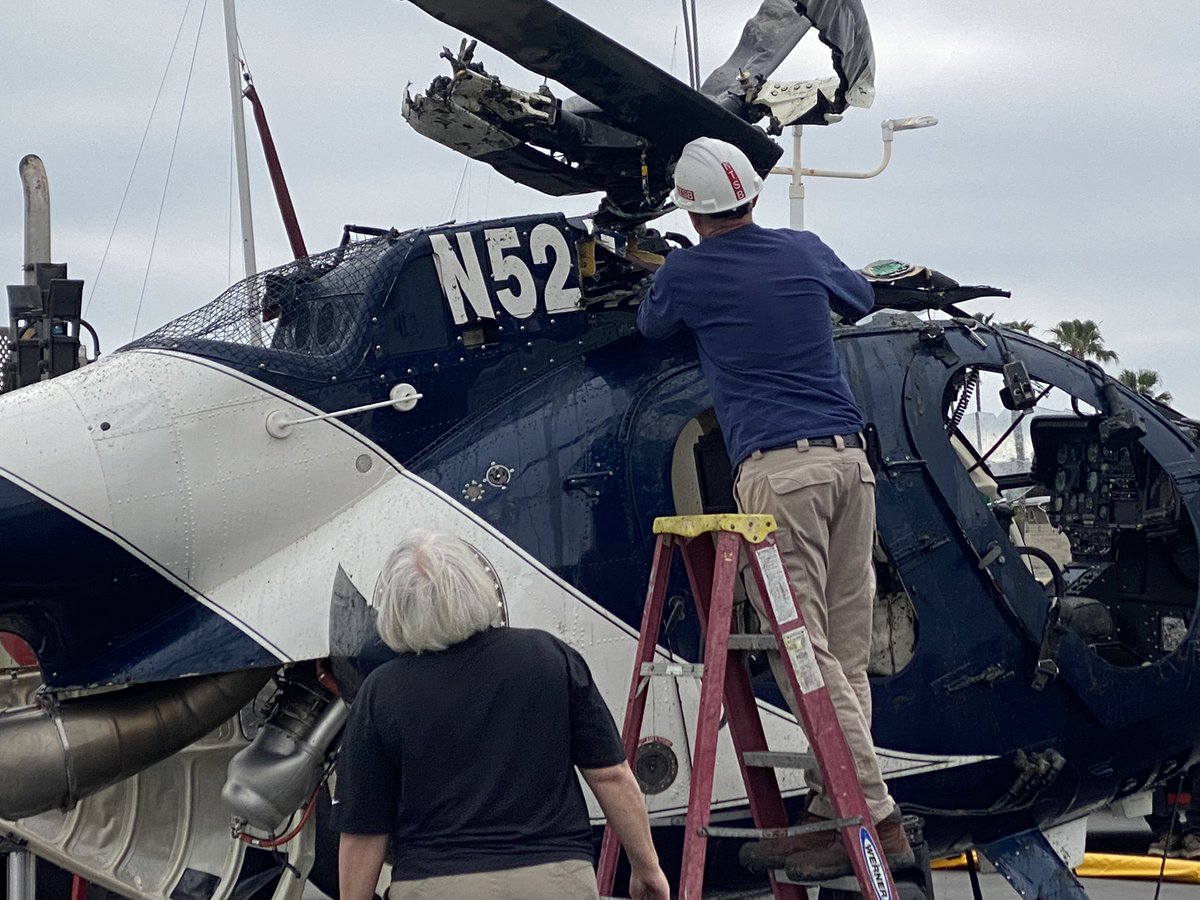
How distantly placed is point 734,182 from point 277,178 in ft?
35.1

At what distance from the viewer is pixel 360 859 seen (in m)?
3.17

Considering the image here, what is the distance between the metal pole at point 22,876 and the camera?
5688 mm

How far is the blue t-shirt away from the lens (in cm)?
445

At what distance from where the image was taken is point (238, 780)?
4766 mm

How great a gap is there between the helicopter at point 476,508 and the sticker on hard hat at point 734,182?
448 mm

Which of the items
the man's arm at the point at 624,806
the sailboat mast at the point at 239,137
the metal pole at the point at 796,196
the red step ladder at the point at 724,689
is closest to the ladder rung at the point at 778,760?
the red step ladder at the point at 724,689

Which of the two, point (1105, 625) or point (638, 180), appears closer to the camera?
point (638, 180)

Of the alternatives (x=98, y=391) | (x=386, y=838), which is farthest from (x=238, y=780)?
(x=386, y=838)

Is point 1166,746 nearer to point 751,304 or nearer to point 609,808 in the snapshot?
point 751,304

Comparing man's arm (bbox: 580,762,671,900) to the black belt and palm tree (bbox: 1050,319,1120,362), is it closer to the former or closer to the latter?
the black belt

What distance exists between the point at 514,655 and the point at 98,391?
241 centimetres

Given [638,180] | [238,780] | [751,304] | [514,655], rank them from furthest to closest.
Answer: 1. [638,180]
2. [238,780]
3. [751,304]
4. [514,655]

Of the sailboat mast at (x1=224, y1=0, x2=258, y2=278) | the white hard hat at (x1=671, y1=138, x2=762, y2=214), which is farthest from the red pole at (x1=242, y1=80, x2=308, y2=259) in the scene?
the white hard hat at (x1=671, y1=138, x2=762, y2=214)

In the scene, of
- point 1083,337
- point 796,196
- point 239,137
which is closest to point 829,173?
point 796,196
